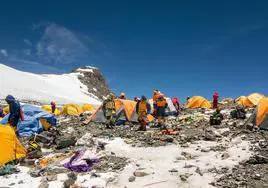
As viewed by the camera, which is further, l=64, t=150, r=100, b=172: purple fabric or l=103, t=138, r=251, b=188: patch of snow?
l=64, t=150, r=100, b=172: purple fabric

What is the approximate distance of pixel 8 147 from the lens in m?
13.4

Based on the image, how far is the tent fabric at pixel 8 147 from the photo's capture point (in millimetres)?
13133

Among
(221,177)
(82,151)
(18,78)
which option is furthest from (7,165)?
(18,78)

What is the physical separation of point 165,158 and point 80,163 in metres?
2.93

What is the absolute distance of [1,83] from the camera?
81.4 metres

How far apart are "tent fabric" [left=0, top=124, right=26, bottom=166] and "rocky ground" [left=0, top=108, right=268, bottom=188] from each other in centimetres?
60

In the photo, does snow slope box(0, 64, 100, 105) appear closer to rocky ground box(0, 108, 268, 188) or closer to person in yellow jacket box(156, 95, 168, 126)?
person in yellow jacket box(156, 95, 168, 126)

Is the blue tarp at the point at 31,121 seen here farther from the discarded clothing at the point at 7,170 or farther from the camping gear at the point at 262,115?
the camping gear at the point at 262,115

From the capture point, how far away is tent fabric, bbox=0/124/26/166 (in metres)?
13.1

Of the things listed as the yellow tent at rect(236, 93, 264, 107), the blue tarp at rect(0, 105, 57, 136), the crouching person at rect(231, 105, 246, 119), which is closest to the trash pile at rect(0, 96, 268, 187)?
the blue tarp at rect(0, 105, 57, 136)

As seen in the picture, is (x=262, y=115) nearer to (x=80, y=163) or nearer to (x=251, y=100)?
(x=80, y=163)

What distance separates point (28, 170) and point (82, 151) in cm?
187

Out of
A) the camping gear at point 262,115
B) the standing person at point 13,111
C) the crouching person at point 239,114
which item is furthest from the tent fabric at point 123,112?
the camping gear at point 262,115

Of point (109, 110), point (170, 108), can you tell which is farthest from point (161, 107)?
point (170, 108)
